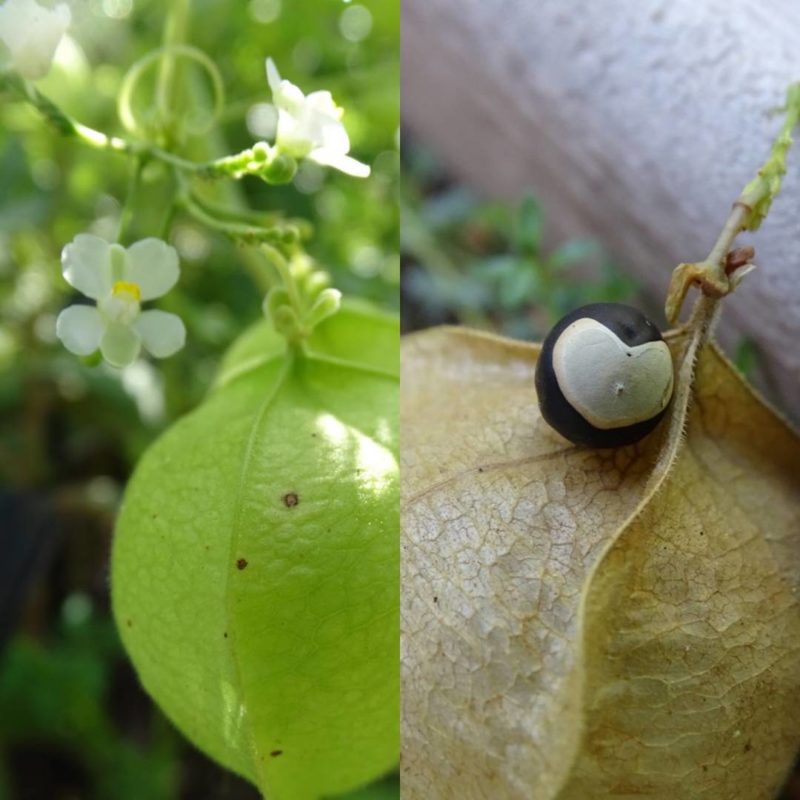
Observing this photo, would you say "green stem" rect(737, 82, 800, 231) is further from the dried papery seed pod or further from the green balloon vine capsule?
the green balloon vine capsule

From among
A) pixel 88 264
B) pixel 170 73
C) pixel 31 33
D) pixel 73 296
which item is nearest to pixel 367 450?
pixel 88 264

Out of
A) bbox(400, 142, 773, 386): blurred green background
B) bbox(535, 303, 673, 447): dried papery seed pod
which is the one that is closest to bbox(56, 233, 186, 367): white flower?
bbox(535, 303, 673, 447): dried papery seed pod

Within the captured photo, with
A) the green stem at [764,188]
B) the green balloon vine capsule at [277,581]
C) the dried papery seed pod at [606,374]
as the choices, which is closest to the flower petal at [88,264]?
the green balloon vine capsule at [277,581]

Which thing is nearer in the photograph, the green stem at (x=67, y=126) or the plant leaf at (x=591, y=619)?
the plant leaf at (x=591, y=619)

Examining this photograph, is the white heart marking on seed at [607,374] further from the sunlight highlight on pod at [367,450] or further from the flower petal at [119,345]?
the flower petal at [119,345]

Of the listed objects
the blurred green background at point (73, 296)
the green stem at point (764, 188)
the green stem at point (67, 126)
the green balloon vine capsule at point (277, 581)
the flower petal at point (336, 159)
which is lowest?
the blurred green background at point (73, 296)

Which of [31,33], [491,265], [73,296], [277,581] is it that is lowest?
[73,296]

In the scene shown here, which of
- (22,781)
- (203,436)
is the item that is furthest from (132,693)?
(203,436)

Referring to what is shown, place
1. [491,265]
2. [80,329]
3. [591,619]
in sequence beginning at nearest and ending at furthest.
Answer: [591,619] < [80,329] < [491,265]

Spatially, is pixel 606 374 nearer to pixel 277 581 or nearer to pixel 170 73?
pixel 277 581

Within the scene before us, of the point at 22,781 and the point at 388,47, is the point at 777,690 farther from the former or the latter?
the point at 388,47
